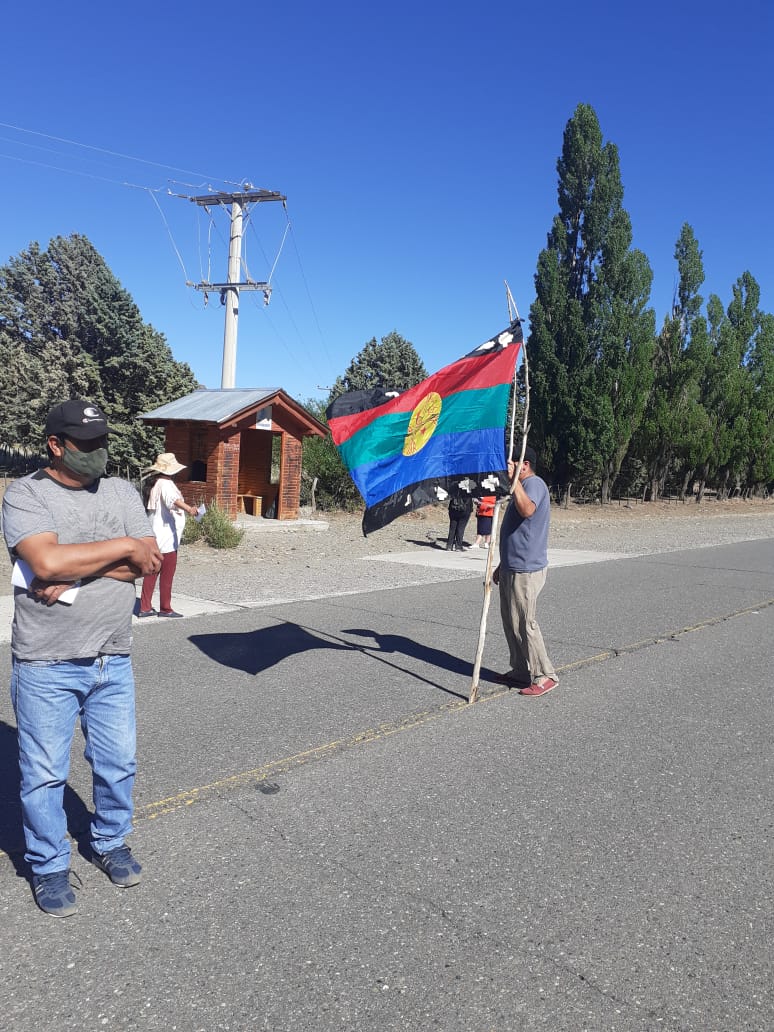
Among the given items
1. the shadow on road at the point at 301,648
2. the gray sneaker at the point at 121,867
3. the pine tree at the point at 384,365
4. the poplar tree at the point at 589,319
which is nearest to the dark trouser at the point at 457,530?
the shadow on road at the point at 301,648

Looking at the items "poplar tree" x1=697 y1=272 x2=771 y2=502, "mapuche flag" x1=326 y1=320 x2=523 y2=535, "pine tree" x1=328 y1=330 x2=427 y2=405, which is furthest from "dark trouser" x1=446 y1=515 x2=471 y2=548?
"pine tree" x1=328 y1=330 x2=427 y2=405

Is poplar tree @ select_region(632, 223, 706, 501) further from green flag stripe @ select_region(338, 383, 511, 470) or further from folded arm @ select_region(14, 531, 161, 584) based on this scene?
folded arm @ select_region(14, 531, 161, 584)

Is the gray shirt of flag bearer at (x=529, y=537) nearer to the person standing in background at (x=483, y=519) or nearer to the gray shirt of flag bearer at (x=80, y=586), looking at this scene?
the gray shirt of flag bearer at (x=80, y=586)

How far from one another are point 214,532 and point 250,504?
16.7ft

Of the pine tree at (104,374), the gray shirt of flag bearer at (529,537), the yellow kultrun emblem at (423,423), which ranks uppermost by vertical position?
the pine tree at (104,374)

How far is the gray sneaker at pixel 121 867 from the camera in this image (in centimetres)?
340

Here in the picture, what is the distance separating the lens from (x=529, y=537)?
6371 mm

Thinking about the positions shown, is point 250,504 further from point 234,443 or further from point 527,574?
point 527,574

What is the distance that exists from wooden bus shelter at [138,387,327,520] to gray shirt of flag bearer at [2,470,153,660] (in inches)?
565

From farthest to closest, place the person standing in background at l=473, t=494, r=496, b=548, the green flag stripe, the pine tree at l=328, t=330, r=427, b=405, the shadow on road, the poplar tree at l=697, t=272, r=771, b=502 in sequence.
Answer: the pine tree at l=328, t=330, r=427, b=405, the poplar tree at l=697, t=272, r=771, b=502, the person standing in background at l=473, t=494, r=496, b=548, the shadow on road, the green flag stripe

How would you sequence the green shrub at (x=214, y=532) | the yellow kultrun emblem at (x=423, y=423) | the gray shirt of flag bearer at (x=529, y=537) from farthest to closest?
1. the green shrub at (x=214, y=532)
2. the gray shirt of flag bearer at (x=529, y=537)
3. the yellow kultrun emblem at (x=423, y=423)

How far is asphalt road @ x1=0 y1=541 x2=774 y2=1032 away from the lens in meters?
2.77

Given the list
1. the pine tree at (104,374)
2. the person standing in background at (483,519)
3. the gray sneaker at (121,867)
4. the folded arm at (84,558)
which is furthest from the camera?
the pine tree at (104,374)

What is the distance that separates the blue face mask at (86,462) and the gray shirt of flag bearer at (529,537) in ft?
12.2
